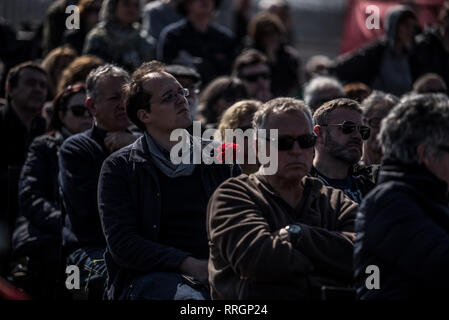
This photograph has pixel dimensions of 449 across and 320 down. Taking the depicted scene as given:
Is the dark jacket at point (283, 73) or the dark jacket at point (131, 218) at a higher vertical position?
the dark jacket at point (283, 73)

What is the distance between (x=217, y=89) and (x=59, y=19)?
2.90 metres

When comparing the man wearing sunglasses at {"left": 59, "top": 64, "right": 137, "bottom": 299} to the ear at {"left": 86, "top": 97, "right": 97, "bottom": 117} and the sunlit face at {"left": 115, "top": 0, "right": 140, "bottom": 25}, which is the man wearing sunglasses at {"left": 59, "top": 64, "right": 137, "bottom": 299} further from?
the sunlit face at {"left": 115, "top": 0, "right": 140, "bottom": 25}

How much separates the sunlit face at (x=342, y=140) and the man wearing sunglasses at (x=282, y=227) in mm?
900

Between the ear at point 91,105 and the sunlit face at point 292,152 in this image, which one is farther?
the ear at point 91,105

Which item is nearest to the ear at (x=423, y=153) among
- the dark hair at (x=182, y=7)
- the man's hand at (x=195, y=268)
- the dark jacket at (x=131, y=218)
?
the man's hand at (x=195, y=268)

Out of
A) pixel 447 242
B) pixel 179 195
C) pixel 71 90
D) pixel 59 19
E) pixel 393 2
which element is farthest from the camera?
pixel 393 2

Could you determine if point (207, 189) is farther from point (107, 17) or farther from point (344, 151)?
point (107, 17)

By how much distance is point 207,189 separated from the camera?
4.98 metres

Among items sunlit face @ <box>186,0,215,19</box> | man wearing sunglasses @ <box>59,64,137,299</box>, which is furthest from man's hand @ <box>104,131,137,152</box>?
sunlit face @ <box>186,0,215,19</box>

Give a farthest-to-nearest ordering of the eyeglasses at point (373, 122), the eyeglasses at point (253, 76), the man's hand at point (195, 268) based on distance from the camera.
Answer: the eyeglasses at point (253, 76)
the eyeglasses at point (373, 122)
the man's hand at point (195, 268)

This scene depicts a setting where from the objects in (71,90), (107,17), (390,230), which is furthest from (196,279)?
(107,17)

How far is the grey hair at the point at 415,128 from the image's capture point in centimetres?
386

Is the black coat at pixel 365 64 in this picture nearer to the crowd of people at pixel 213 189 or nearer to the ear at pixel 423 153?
the crowd of people at pixel 213 189

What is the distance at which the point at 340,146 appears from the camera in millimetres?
5332
